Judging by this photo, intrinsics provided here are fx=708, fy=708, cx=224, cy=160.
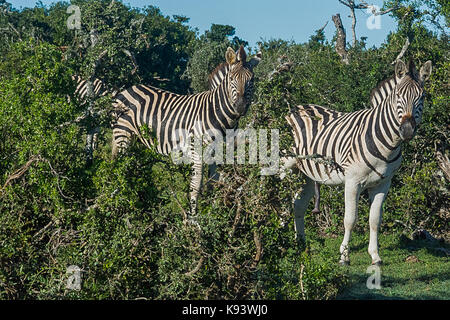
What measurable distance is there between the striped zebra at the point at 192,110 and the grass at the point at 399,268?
2018 millimetres

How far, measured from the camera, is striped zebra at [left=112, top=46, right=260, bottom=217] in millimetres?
8844

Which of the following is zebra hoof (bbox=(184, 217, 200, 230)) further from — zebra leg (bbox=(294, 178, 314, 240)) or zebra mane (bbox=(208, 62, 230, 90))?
zebra mane (bbox=(208, 62, 230, 90))

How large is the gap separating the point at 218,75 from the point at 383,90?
88.8 inches

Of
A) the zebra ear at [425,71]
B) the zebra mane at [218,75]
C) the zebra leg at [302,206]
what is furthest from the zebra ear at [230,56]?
the zebra ear at [425,71]

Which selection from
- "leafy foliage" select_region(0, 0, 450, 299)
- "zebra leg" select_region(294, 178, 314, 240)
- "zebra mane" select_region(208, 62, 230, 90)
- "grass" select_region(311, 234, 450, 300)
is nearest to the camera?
"leafy foliage" select_region(0, 0, 450, 299)

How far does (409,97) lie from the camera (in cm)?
801

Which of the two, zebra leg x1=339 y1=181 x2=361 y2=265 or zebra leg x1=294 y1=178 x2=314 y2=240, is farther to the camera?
zebra leg x1=294 y1=178 x2=314 y2=240

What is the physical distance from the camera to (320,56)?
1402 centimetres

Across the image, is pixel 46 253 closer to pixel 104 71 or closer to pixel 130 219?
pixel 130 219

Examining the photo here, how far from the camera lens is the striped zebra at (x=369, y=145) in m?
8.10

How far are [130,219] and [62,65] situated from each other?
1.85m

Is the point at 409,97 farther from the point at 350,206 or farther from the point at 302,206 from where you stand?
the point at 302,206

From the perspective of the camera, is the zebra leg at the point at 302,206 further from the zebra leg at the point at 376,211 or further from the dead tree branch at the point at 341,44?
the dead tree branch at the point at 341,44

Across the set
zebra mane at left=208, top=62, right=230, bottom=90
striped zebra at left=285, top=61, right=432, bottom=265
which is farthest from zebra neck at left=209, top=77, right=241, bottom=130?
striped zebra at left=285, top=61, right=432, bottom=265
